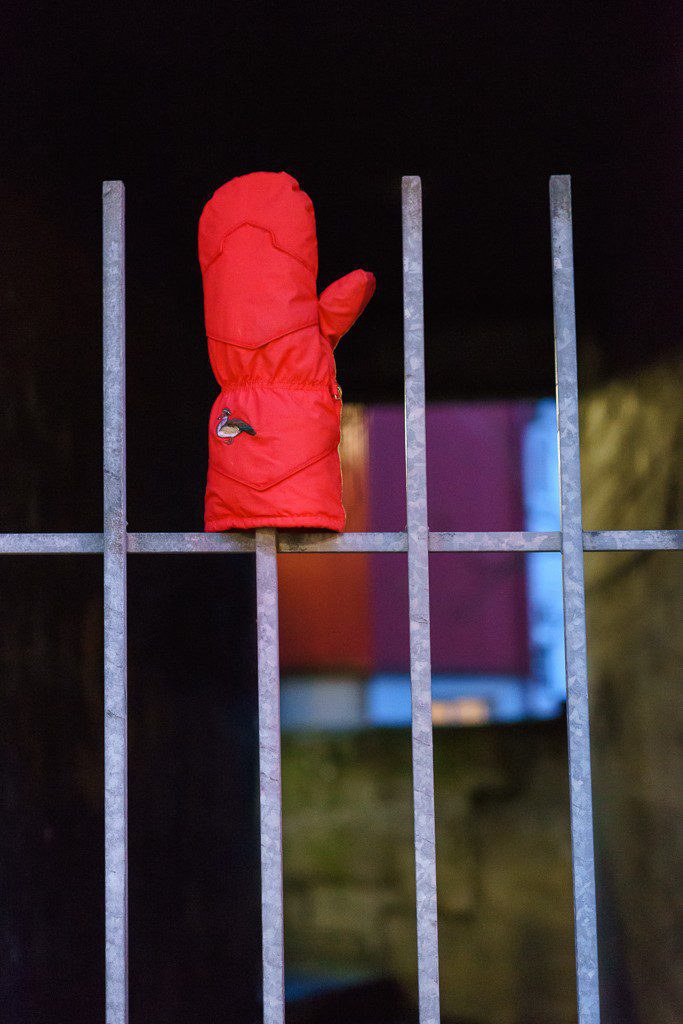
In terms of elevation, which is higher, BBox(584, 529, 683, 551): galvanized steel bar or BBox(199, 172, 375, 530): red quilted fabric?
BBox(199, 172, 375, 530): red quilted fabric

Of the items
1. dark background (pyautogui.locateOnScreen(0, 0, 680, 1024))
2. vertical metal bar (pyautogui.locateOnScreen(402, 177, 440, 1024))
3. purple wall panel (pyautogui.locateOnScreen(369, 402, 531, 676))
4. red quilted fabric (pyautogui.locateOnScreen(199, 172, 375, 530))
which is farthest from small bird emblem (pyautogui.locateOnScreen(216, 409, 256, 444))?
purple wall panel (pyautogui.locateOnScreen(369, 402, 531, 676))

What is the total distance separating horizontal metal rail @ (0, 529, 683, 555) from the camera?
2.10 metres

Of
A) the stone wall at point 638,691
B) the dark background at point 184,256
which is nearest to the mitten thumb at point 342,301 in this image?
the dark background at point 184,256

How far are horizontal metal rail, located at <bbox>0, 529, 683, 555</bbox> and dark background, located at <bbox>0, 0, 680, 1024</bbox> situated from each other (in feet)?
2.52

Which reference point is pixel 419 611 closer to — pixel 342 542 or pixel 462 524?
pixel 342 542

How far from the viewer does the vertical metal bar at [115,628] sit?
6.70 ft

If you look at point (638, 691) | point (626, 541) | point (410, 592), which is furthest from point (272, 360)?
point (638, 691)

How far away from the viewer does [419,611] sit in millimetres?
2078

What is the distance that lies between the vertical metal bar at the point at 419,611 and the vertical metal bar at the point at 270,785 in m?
0.27

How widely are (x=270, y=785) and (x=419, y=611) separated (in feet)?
1.45

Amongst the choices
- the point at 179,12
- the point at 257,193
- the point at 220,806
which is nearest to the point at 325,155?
the point at 179,12

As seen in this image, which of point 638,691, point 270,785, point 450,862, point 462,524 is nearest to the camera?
point 270,785

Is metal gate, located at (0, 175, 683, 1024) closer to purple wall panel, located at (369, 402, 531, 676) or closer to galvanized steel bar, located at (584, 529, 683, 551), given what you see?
galvanized steel bar, located at (584, 529, 683, 551)

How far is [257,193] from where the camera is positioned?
2102 mm
